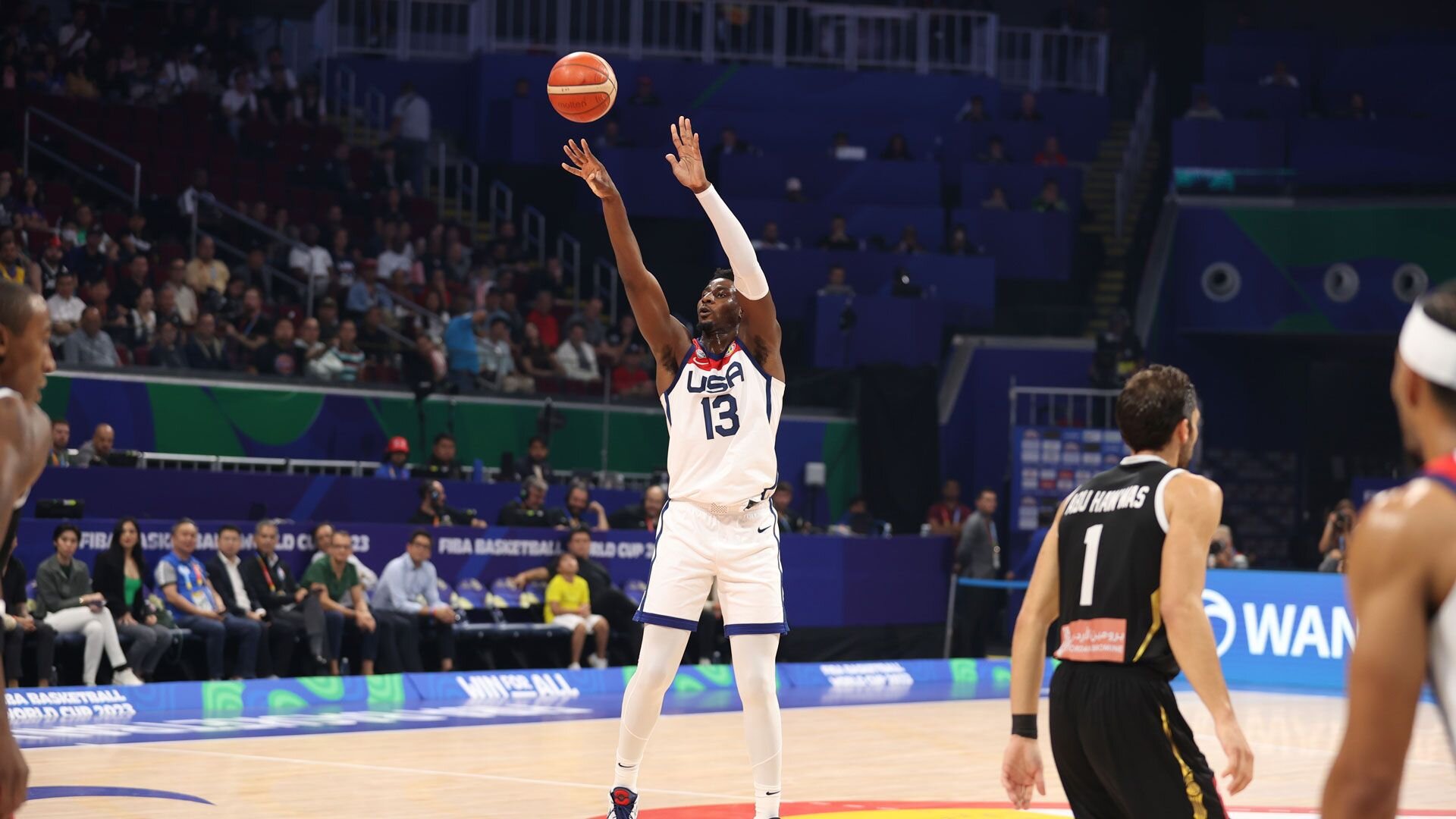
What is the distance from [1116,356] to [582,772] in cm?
1355

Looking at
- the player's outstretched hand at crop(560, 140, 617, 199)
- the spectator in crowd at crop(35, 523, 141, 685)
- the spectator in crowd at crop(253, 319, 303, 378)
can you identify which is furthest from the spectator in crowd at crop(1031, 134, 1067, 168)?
the player's outstretched hand at crop(560, 140, 617, 199)

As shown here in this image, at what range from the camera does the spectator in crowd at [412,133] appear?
81.4 ft

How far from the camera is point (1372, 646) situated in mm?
3000

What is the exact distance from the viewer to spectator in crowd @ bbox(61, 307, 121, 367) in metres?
16.7

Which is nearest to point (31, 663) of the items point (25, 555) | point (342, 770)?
point (25, 555)

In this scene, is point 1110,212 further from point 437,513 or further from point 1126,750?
point 1126,750

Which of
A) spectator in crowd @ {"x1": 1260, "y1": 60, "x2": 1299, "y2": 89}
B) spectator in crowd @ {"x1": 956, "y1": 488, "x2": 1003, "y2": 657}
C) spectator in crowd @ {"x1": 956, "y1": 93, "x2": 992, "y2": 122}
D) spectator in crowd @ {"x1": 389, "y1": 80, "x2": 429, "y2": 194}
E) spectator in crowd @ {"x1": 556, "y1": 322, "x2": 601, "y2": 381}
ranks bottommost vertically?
spectator in crowd @ {"x1": 956, "y1": 488, "x2": 1003, "y2": 657}

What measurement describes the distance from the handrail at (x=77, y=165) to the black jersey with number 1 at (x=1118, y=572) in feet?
54.9

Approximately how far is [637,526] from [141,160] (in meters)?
8.06

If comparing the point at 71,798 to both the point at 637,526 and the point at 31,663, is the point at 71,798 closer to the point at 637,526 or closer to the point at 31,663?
the point at 31,663

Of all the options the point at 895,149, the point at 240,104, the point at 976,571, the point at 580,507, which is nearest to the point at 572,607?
the point at 580,507

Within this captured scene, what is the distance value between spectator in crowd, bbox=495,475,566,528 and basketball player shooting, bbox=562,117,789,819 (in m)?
9.44

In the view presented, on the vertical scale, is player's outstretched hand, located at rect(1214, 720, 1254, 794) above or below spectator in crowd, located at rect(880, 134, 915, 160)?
below

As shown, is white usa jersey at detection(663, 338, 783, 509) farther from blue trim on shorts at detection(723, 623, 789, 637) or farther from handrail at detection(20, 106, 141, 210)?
handrail at detection(20, 106, 141, 210)
